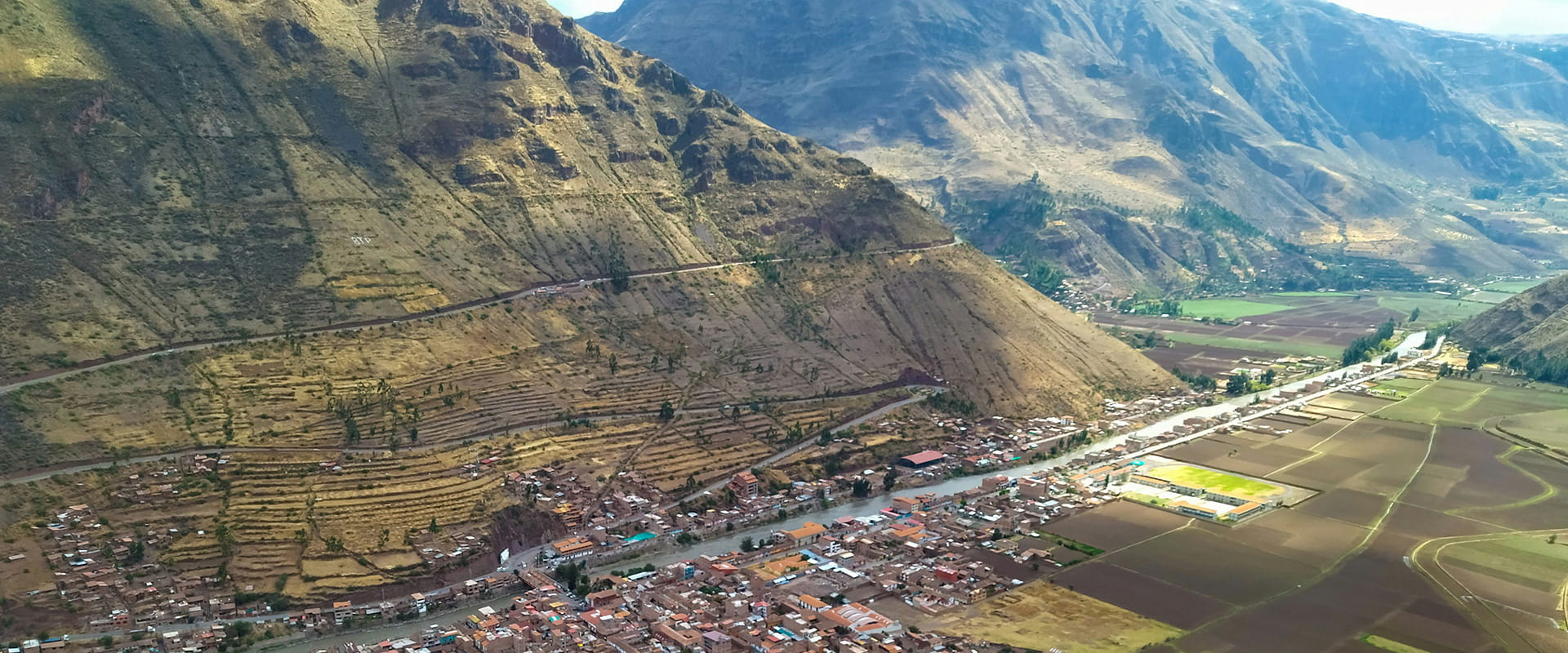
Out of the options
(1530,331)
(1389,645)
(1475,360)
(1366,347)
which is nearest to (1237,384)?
(1475,360)

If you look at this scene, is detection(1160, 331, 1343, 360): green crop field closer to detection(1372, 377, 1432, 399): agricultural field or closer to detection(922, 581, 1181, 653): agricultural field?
detection(1372, 377, 1432, 399): agricultural field

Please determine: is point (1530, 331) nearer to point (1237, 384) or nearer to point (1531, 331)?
point (1531, 331)

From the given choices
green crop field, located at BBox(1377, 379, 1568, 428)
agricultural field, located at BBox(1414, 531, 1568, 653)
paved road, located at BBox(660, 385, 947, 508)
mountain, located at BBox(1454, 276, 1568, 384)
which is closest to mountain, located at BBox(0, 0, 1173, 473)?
paved road, located at BBox(660, 385, 947, 508)

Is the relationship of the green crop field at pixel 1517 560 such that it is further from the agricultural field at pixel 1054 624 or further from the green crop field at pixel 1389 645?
the agricultural field at pixel 1054 624

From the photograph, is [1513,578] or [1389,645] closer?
[1389,645]

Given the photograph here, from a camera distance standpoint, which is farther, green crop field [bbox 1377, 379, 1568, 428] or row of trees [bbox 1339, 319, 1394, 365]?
row of trees [bbox 1339, 319, 1394, 365]

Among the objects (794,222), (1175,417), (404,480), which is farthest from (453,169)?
(1175,417)
